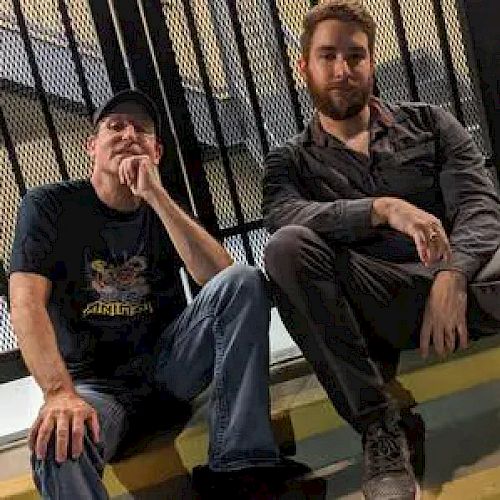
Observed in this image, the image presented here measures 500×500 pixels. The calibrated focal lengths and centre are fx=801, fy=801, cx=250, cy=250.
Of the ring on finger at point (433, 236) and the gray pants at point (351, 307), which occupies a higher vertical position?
the ring on finger at point (433, 236)

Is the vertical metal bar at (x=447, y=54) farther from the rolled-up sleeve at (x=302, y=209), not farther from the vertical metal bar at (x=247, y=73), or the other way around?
the rolled-up sleeve at (x=302, y=209)

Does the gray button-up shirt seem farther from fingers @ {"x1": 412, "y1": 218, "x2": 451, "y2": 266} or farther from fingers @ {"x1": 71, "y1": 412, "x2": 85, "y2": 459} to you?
fingers @ {"x1": 71, "y1": 412, "x2": 85, "y2": 459}

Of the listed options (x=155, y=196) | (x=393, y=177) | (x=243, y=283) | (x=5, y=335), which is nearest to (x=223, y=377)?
(x=243, y=283)

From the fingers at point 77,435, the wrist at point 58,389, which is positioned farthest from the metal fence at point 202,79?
the fingers at point 77,435

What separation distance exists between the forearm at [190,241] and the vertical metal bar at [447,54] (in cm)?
104

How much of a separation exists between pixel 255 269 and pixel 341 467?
1.61 feet

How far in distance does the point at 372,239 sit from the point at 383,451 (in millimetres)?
507

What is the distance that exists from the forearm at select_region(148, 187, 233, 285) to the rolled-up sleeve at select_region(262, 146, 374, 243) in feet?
0.56

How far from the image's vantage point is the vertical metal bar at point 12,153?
215 centimetres

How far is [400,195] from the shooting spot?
1.90 meters

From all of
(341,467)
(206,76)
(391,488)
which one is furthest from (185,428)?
→ (206,76)

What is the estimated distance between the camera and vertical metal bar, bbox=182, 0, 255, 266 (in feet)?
7.25

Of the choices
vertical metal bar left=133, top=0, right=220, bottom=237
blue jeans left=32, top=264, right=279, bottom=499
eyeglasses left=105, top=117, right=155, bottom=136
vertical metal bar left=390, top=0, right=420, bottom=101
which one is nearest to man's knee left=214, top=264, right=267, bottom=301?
blue jeans left=32, top=264, right=279, bottom=499

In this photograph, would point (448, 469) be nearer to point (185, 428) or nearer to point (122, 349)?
point (185, 428)
